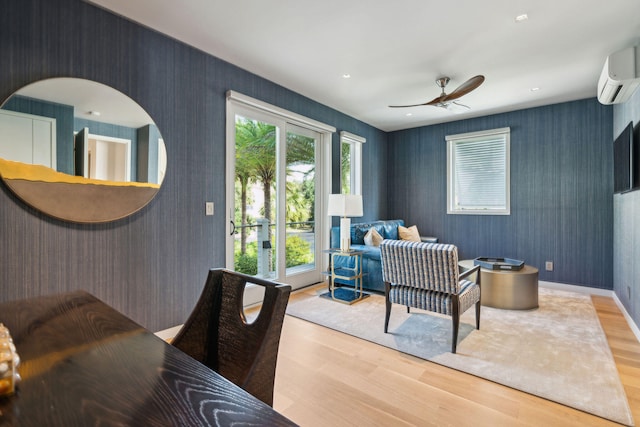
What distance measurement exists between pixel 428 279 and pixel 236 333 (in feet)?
5.84

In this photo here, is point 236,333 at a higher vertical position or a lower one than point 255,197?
lower

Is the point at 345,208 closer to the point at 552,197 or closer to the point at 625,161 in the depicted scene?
the point at 625,161

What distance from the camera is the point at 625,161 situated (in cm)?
297

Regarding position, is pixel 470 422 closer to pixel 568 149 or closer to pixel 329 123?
pixel 329 123

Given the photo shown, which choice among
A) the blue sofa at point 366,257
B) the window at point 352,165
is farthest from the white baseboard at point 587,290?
the window at point 352,165

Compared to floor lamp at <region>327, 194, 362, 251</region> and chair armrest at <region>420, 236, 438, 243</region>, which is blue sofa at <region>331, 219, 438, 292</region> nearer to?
floor lamp at <region>327, 194, 362, 251</region>

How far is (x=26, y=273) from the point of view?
2.00 meters

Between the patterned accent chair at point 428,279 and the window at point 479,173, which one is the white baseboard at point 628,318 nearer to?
the patterned accent chair at point 428,279

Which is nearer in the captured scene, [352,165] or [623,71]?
[623,71]

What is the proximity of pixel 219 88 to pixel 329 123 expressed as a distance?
1872 millimetres

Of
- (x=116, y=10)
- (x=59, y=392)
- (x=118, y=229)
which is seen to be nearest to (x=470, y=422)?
(x=59, y=392)

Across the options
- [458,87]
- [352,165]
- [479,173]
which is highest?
[458,87]

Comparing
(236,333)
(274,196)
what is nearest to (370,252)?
(274,196)

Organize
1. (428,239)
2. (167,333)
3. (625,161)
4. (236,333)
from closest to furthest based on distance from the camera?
(236,333), (167,333), (625,161), (428,239)
